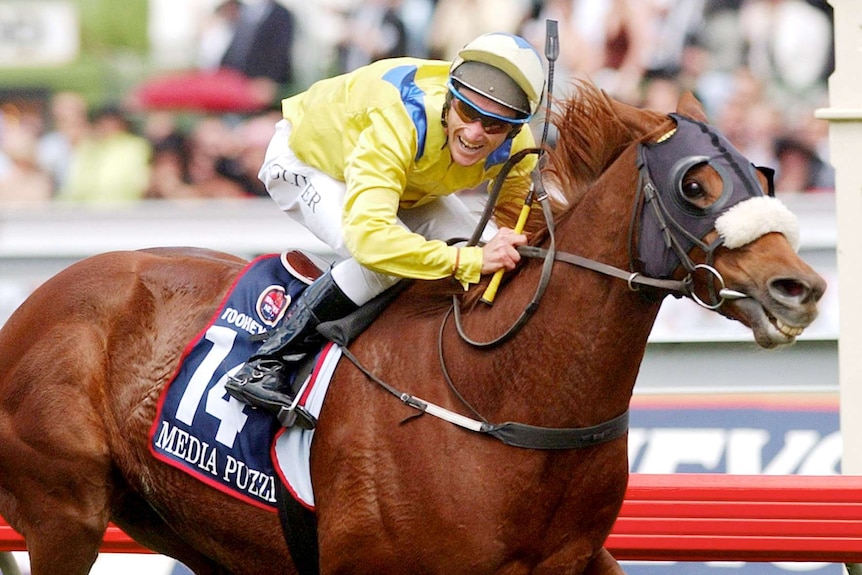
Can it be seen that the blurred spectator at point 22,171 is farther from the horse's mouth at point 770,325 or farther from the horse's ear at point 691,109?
the horse's mouth at point 770,325

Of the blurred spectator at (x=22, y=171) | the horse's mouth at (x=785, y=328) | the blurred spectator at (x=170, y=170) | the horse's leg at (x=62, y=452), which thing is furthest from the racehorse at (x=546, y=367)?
the blurred spectator at (x=22, y=171)

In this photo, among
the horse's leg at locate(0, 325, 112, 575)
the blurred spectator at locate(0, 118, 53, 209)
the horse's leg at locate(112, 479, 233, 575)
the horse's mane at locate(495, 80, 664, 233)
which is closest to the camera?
the horse's mane at locate(495, 80, 664, 233)

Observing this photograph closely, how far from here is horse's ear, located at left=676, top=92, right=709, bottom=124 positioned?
3156 millimetres

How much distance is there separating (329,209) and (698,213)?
1.14 metres

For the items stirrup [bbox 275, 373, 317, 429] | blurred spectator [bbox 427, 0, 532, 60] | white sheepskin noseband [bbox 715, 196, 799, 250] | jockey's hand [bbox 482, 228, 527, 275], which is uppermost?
white sheepskin noseband [bbox 715, 196, 799, 250]

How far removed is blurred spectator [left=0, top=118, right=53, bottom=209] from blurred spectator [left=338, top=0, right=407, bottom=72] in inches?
87.8

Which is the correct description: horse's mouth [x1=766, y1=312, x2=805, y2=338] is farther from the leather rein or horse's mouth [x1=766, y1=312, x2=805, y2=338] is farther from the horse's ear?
the horse's ear

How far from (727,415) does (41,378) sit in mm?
3192

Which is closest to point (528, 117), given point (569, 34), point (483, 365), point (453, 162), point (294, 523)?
point (453, 162)

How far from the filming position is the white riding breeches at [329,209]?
3627mm

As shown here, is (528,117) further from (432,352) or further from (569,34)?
(569,34)

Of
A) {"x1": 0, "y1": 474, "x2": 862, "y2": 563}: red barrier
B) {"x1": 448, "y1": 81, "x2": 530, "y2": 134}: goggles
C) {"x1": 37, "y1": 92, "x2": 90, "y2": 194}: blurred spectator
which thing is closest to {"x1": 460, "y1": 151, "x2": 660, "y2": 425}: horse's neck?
{"x1": 448, "y1": 81, "x2": 530, "y2": 134}: goggles

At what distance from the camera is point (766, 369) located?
614cm

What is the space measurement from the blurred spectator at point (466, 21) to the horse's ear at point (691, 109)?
4863 millimetres
